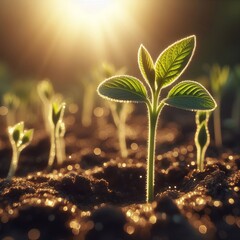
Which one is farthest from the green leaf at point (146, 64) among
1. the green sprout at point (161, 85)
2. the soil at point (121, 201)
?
the soil at point (121, 201)

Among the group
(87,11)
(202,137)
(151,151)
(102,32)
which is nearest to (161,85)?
(151,151)

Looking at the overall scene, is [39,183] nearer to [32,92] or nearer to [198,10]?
[32,92]

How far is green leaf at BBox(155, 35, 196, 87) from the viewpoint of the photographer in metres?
1.78

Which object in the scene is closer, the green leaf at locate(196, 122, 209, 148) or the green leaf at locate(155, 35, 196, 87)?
the green leaf at locate(155, 35, 196, 87)

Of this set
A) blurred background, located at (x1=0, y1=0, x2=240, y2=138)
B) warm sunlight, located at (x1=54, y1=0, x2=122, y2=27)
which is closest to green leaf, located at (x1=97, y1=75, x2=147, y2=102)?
blurred background, located at (x1=0, y1=0, x2=240, y2=138)

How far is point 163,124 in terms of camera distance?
164 inches

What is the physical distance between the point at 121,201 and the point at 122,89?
0.54 meters

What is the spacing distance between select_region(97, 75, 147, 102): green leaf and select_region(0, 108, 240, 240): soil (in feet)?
1.35

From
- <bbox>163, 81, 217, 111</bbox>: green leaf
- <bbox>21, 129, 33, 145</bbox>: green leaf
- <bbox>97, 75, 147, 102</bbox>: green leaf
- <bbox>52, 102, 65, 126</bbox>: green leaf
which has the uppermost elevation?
<bbox>97, 75, 147, 102</bbox>: green leaf

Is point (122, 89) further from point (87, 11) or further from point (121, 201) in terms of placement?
point (87, 11)

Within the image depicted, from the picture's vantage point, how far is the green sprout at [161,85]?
1759mm

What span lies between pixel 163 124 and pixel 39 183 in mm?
2207

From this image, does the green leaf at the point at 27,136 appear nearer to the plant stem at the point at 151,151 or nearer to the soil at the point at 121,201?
the soil at the point at 121,201

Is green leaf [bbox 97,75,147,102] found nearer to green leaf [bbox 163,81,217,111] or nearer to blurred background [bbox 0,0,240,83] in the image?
green leaf [bbox 163,81,217,111]
